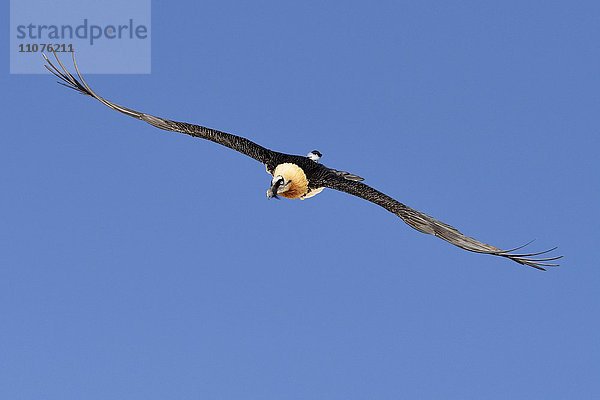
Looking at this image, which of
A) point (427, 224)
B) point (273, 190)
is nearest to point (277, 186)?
point (273, 190)

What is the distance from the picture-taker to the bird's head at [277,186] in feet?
89.7

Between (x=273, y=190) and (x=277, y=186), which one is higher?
(x=277, y=186)

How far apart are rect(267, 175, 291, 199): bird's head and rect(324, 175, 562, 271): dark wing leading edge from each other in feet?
5.34

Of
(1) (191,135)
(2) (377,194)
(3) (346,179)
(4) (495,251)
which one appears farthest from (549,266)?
(1) (191,135)

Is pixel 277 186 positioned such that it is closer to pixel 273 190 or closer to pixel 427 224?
pixel 273 190

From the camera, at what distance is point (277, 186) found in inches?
1084

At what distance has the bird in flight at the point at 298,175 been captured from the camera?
83.4ft

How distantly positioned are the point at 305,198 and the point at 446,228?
5.66m

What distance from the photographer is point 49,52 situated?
28.8 m

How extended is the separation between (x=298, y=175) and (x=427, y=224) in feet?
15.9

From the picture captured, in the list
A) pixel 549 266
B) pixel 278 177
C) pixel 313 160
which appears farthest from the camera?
pixel 313 160

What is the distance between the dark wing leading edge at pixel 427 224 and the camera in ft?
77.0

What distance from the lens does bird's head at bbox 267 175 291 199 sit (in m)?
27.3

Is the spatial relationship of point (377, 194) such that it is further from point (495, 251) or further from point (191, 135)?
point (191, 135)
